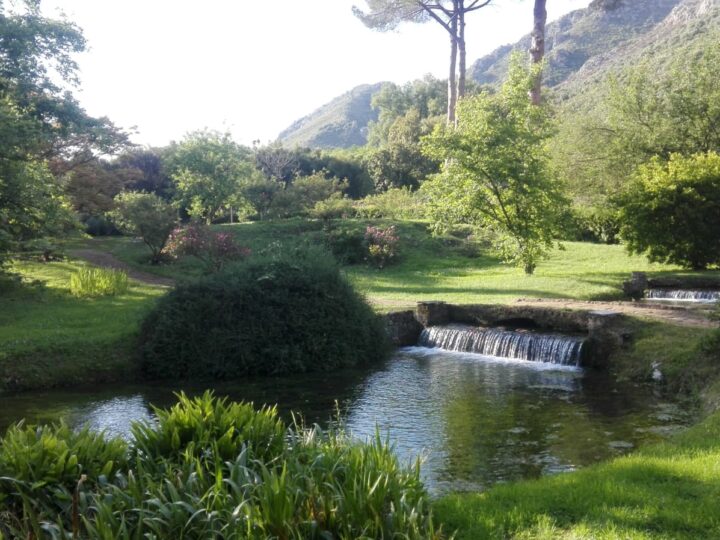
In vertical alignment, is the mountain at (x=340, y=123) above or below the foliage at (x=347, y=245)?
above

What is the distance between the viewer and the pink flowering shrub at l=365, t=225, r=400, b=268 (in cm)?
2856

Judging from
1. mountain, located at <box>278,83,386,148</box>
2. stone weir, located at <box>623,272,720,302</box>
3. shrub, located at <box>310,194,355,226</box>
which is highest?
mountain, located at <box>278,83,386,148</box>

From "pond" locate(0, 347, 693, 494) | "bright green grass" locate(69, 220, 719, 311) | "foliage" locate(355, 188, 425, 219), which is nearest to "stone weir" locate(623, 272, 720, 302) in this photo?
"bright green grass" locate(69, 220, 719, 311)

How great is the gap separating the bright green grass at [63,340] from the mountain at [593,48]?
88.8 ft

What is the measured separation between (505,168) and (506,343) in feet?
24.1

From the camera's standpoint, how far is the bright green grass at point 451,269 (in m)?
19.5

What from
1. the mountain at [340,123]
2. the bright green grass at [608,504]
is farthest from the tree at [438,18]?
the mountain at [340,123]

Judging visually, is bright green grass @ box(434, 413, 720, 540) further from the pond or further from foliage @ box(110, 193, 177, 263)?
foliage @ box(110, 193, 177, 263)

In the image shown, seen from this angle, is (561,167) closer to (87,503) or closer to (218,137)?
(218,137)

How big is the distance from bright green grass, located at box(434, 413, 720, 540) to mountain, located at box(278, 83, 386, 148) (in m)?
114

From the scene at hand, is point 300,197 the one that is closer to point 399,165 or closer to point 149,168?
point 149,168

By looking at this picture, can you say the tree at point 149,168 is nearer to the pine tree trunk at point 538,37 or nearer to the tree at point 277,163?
the tree at point 277,163

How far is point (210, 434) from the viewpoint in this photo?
601cm

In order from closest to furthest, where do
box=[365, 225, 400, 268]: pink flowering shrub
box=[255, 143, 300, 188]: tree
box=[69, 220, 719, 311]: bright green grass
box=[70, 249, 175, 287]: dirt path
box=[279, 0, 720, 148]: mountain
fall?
box=[69, 220, 719, 311]: bright green grass
box=[70, 249, 175, 287]: dirt path
box=[365, 225, 400, 268]: pink flowering shrub
box=[255, 143, 300, 188]: tree
box=[279, 0, 720, 148]: mountain
